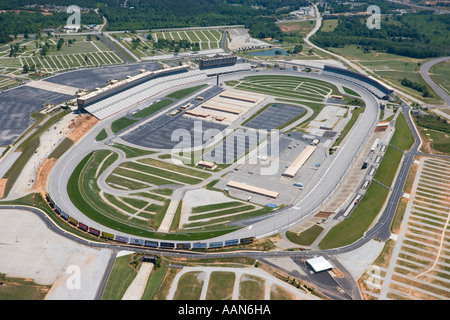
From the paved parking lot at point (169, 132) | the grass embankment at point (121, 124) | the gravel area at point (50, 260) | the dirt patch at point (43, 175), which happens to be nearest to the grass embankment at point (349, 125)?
the paved parking lot at point (169, 132)

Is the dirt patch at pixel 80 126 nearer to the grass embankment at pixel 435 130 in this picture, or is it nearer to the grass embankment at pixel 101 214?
the grass embankment at pixel 101 214

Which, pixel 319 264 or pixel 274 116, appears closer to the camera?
pixel 319 264

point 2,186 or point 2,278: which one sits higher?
point 2,186

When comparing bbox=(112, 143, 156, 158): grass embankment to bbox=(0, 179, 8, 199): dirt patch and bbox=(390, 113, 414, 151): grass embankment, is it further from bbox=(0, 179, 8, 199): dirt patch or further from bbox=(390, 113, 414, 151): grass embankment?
bbox=(390, 113, 414, 151): grass embankment

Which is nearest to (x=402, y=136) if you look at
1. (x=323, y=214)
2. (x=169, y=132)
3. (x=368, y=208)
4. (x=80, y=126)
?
(x=368, y=208)

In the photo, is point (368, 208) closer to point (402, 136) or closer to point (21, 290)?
point (402, 136)

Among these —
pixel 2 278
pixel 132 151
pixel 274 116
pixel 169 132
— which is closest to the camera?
pixel 2 278

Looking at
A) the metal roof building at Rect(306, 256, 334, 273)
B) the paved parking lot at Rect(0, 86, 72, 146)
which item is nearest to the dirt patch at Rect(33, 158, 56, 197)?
the paved parking lot at Rect(0, 86, 72, 146)
